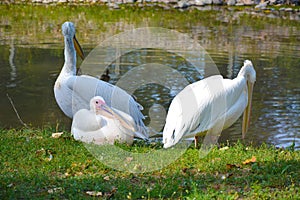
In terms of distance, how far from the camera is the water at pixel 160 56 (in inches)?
336

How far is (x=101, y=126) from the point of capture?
6129 millimetres

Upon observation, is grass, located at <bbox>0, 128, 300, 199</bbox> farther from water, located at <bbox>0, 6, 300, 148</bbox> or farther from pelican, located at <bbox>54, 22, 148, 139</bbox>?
water, located at <bbox>0, 6, 300, 148</bbox>

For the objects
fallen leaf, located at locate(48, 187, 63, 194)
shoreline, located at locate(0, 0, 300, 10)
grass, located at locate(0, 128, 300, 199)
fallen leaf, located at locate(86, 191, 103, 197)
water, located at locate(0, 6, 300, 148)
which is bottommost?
water, located at locate(0, 6, 300, 148)

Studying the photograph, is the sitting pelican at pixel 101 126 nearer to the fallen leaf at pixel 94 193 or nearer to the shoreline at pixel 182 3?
the fallen leaf at pixel 94 193

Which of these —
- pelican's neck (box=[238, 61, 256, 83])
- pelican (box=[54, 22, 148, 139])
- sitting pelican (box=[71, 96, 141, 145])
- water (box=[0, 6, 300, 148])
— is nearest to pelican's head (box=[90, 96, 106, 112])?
sitting pelican (box=[71, 96, 141, 145])

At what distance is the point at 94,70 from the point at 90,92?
4872 millimetres

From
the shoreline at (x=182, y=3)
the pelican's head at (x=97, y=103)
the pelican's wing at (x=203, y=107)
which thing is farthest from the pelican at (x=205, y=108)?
the shoreline at (x=182, y=3)

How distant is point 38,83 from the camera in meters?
10.4

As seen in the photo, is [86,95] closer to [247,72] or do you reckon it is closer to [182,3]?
[247,72]

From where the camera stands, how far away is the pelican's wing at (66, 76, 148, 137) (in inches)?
268

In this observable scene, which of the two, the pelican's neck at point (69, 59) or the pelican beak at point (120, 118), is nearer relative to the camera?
the pelican beak at point (120, 118)

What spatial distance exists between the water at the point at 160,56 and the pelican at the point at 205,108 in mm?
1510

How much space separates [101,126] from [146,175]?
146 cm

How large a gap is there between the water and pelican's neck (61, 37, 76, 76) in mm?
1263
